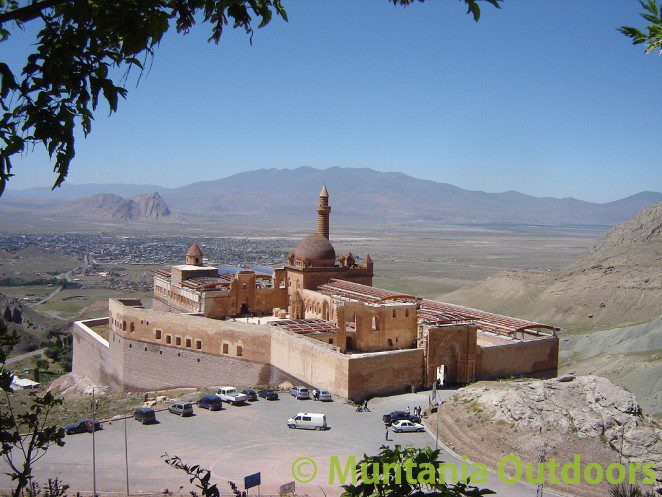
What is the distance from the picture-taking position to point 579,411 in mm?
18875

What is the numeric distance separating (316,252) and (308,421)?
56.8 ft

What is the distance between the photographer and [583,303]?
52.6 m

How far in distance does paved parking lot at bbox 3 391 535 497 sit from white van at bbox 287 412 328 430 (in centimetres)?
23

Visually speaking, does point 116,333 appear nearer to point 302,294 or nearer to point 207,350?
point 207,350

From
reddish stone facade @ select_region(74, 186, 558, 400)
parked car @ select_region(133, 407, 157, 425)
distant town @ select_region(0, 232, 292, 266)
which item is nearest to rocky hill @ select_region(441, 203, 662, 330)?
reddish stone facade @ select_region(74, 186, 558, 400)

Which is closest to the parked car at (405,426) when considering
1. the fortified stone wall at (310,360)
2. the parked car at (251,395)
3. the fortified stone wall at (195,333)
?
the fortified stone wall at (310,360)

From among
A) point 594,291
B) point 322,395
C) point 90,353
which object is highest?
point 594,291

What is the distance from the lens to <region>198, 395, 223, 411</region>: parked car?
23203 mm

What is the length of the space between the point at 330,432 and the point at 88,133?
17.9 m

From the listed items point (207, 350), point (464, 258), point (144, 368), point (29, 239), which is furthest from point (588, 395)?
point (29, 239)

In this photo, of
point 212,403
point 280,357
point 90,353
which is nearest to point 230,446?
point 212,403

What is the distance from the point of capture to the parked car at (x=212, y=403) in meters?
23.2

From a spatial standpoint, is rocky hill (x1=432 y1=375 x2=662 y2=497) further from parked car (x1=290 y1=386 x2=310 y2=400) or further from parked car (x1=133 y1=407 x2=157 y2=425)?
parked car (x1=133 y1=407 x2=157 y2=425)

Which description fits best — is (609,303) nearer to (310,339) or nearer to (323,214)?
(323,214)
